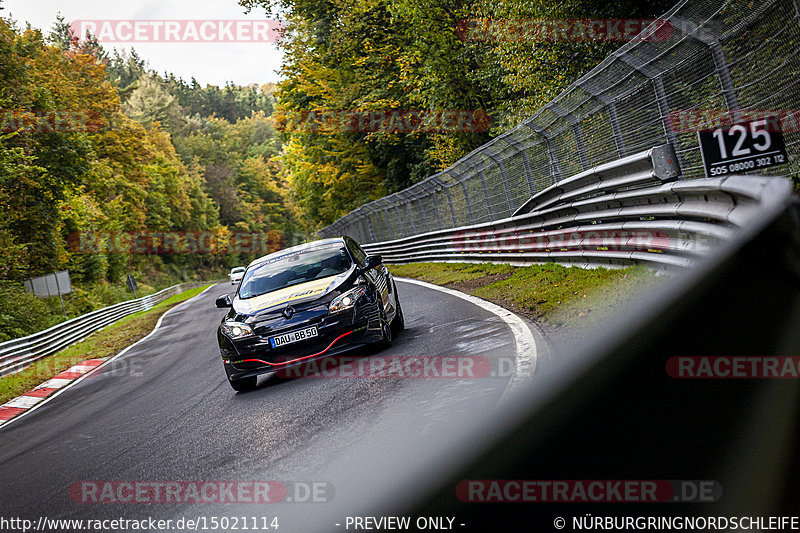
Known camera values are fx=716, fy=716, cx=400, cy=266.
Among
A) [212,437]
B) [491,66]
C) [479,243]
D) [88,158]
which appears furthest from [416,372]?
[88,158]

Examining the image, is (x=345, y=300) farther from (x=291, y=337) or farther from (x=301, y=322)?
(x=291, y=337)

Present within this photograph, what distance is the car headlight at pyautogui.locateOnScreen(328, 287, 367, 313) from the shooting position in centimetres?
818

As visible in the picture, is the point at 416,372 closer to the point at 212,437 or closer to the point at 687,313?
the point at 212,437

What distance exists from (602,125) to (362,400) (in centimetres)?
635

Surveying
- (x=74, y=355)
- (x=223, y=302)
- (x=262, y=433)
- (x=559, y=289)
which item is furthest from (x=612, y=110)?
(x=74, y=355)

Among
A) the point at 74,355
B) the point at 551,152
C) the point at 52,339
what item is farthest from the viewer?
the point at 52,339

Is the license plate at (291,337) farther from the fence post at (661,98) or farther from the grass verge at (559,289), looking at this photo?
the fence post at (661,98)

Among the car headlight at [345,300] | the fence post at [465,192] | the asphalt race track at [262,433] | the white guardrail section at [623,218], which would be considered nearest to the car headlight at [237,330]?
the asphalt race track at [262,433]

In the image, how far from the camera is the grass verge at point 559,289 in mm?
7758

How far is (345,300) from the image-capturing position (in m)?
8.26

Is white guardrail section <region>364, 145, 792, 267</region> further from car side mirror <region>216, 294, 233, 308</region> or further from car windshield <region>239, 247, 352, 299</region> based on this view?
car side mirror <region>216, 294, 233, 308</region>

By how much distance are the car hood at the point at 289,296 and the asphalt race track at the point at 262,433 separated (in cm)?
90

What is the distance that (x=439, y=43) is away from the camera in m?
24.9

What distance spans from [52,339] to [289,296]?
587 inches
